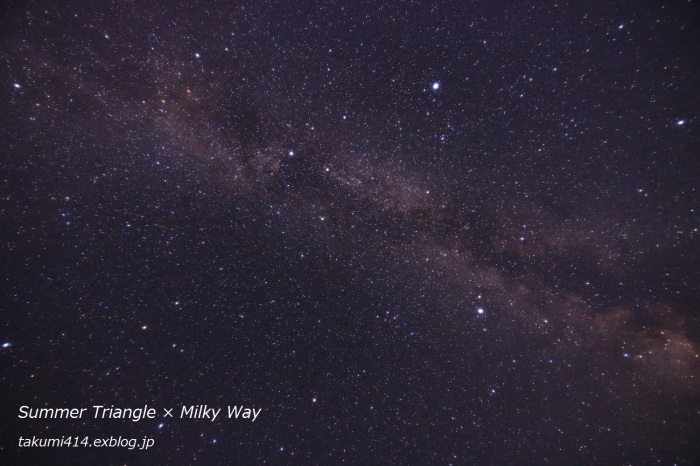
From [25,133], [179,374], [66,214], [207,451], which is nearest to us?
[25,133]

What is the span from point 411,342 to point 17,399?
491 cm

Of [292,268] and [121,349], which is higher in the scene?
[292,268]

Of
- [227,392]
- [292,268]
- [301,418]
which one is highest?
[292,268]

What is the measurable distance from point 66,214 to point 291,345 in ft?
10.2

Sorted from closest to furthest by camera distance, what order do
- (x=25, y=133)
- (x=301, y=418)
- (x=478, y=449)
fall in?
(x=25, y=133) → (x=301, y=418) → (x=478, y=449)

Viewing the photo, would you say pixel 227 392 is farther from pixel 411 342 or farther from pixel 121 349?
pixel 411 342

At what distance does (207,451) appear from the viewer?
3393 millimetres

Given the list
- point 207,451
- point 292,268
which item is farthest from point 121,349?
point 292,268

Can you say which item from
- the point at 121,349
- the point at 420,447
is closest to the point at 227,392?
the point at 121,349

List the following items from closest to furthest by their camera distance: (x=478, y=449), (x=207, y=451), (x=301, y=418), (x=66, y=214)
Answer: (x=66, y=214) < (x=207, y=451) < (x=301, y=418) < (x=478, y=449)

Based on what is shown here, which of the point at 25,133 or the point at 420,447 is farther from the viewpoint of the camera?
the point at 420,447

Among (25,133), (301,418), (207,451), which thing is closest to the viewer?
(25,133)

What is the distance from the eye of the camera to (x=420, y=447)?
4.07 meters

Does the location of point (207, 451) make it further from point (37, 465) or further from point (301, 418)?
point (37, 465)
